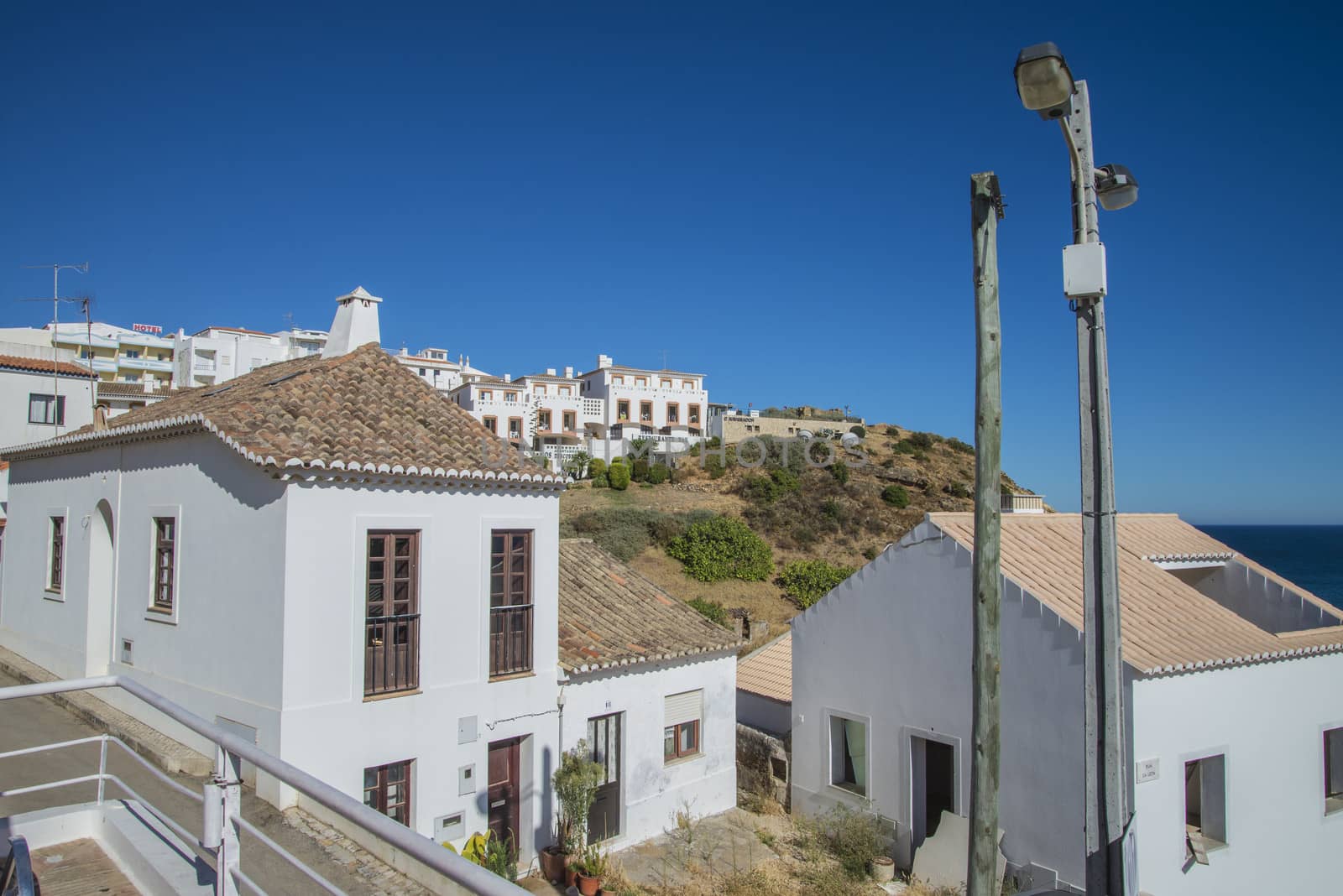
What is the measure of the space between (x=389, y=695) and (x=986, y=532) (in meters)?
7.58

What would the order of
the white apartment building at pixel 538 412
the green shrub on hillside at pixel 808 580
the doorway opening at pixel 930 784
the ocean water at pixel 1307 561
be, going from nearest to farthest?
the doorway opening at pixel 930 784 < the green shrub on hillside at pixel 808 580 < the white apartment building at pixel 538 412 < the ocean water at pixel 1307 561

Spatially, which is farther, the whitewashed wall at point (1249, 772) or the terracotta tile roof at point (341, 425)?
the whitewashed wall at point (1249, 772)

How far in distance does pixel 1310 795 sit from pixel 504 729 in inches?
472

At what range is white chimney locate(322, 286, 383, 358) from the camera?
44.4ft

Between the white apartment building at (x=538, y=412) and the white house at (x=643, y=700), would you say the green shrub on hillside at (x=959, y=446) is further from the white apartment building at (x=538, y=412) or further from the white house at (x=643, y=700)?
the white house at (x=643, y=700)

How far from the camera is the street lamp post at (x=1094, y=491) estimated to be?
4.77 metres

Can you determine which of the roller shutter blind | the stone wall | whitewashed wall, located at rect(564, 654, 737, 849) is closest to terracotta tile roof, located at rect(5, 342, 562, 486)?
whitewashed wall, located at rect(564, 654, 737, 849)

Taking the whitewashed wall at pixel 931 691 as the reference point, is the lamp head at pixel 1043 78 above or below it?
above

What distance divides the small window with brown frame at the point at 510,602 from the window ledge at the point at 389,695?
47.8 inches

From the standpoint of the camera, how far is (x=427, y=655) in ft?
35.1

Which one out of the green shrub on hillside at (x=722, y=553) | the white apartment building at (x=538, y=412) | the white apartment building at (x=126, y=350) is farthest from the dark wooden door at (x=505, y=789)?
the white apartment building at (x=126, y=350)

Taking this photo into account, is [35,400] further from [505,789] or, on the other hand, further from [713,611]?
[505,789]

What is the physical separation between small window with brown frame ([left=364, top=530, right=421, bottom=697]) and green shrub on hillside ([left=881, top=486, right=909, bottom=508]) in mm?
40442

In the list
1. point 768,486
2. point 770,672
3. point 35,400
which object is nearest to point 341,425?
point 770,672
